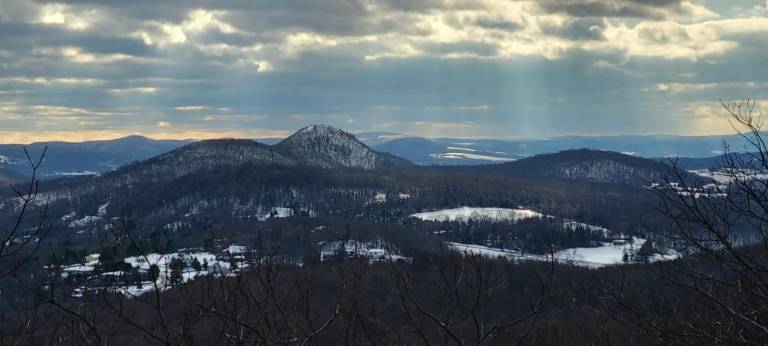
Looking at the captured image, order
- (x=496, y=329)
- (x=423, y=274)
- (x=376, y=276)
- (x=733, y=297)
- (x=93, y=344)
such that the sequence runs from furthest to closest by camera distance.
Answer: (x=423, y=274) → (x=376, y=276) → (x=733, y=297) → (x=93, y=344) → (x=496, y=329)

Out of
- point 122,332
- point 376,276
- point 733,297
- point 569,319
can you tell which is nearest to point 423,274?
point 376,276

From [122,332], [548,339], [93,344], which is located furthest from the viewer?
[122,332]

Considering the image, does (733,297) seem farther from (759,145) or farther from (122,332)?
(122,332)

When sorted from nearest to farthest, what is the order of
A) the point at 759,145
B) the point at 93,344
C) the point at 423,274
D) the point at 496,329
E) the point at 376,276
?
the point at 496,329 < the point at 93,344 < the point at 759,145 < the point at 376,276 < the point at 423,274

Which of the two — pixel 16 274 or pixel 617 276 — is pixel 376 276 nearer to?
pixel 617 276

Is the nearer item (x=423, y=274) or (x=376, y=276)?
(x=376, y=276)

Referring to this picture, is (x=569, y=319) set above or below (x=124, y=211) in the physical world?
below

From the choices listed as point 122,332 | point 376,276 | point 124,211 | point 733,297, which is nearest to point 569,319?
point 376,276

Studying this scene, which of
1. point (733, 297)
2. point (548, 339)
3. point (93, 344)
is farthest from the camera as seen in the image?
point (548, 339)

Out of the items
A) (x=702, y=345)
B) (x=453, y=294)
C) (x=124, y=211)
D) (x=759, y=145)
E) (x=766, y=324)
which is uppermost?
(x=759, y=145)
